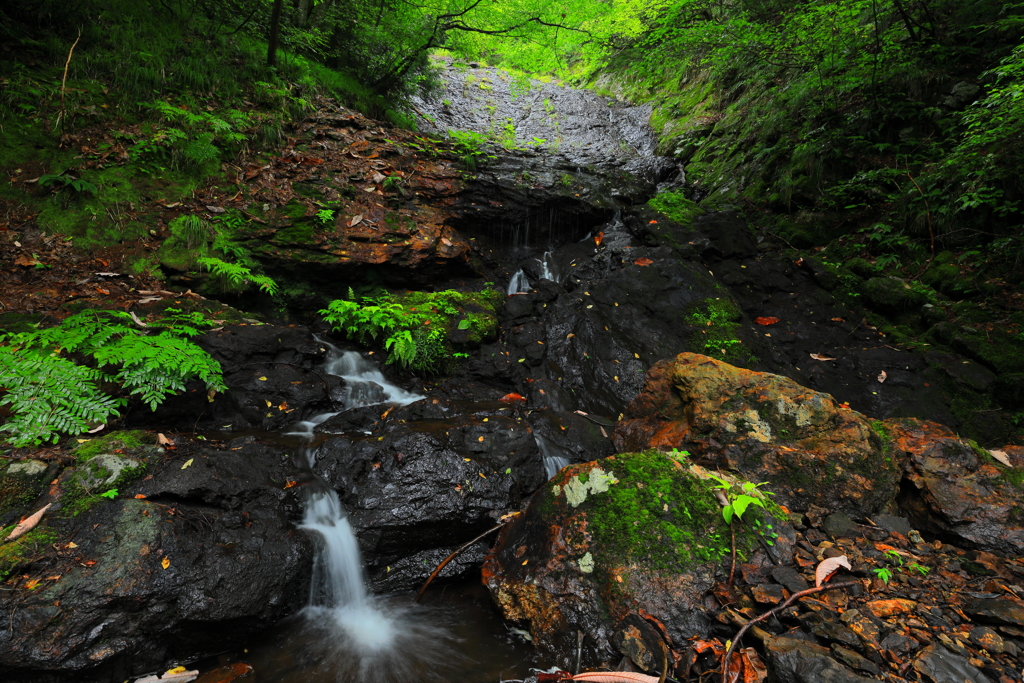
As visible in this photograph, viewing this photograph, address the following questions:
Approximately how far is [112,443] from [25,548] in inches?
36.5

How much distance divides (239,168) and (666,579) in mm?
8150

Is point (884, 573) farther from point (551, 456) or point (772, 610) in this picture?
point (551, 456)

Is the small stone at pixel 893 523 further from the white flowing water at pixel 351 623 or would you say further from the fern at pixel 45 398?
the fern at pixel 45 398

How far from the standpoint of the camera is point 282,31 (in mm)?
8555

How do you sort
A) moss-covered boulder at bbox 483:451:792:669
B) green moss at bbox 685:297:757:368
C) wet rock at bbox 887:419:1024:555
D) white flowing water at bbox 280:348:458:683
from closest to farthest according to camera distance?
moss-covered boulder at bbox 483:451:792:669 → wet rock at bbox 887:419:1024:555 → white flowing water at bbox 280:348:458:683 → green moss at bbox 685:297:757:368

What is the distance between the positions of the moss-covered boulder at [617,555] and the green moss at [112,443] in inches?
121

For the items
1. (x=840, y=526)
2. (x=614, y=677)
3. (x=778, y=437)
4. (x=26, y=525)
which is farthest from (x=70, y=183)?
(x=840, y=526)

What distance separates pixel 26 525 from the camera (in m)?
A: 2.59

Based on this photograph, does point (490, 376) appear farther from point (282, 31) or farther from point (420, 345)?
point (282, 31)

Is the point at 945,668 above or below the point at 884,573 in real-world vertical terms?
below

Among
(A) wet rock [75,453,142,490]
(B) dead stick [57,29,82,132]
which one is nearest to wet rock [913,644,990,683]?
(A) wet rock [75,453,142,490]

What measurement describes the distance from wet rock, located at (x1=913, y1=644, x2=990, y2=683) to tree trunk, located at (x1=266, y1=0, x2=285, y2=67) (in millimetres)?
10250

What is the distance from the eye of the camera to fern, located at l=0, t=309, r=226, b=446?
3.10m

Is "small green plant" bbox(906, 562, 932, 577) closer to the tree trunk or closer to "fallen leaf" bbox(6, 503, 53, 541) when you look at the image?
"fallen leaf" bbox(6, 503, 53, 541)
